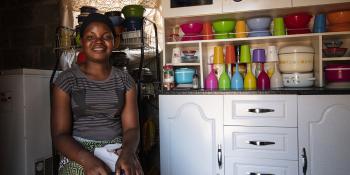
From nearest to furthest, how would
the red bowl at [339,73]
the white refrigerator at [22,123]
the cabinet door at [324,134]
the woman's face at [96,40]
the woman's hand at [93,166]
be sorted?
the woman's hand at [93,166], the woman's face at [96,40], the cabinet door at [324,134], the red bowl at [339,73], the white refrigerator at [22,123]

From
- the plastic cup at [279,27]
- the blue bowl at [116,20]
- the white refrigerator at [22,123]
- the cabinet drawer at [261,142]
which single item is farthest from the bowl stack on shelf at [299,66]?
the white refrigerator at [22,123]

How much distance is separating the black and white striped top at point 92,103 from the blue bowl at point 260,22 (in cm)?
102

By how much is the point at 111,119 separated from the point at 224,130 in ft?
2.25

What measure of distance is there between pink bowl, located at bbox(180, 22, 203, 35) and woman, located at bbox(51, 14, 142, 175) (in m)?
0.77

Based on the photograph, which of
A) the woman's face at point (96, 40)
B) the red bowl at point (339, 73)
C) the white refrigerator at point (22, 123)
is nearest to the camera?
the woman's face at point (96, 40)

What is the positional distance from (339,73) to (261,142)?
606 millimetres

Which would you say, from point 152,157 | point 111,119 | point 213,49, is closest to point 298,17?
point 213,49

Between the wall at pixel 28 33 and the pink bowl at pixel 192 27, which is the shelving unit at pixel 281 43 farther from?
the wall at pixel 28 33

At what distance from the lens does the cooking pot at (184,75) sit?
185cm

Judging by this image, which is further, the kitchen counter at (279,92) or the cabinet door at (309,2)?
the cabinet door at (309,2)

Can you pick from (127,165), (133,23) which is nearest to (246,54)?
(133,23)

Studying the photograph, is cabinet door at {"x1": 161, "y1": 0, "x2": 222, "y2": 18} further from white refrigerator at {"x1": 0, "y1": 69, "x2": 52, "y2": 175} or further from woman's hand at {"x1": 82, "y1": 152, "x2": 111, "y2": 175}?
woman's hand at {"x1": 82, "y1": 152, "x2": 111, "y2": 175}

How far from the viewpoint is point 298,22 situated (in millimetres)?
1687

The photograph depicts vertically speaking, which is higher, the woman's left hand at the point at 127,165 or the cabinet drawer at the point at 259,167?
the woman's left hand at the point at 127,165
